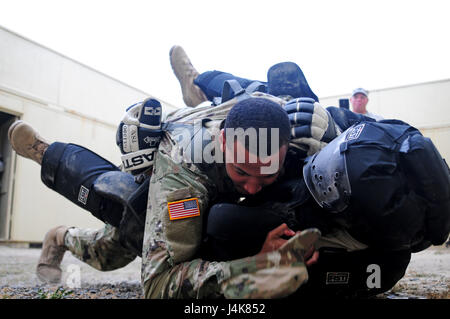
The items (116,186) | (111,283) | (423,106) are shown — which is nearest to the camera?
(116,186)

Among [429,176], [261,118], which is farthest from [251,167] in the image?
[429,176]

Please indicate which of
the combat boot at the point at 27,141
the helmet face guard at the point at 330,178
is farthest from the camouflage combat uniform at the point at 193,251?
the combat boot at the point at 27,141

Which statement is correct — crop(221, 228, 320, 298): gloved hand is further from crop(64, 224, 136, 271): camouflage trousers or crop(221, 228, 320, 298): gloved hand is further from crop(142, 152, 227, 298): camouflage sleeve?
crop(64, 224, 136, 271): camouflage trousers

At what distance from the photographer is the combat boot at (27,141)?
2139 millimetres

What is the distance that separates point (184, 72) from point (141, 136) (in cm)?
116

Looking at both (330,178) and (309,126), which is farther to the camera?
(309,126)

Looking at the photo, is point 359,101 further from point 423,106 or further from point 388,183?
point 388,183

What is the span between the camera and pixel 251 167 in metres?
1.26

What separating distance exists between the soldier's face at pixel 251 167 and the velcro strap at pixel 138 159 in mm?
429

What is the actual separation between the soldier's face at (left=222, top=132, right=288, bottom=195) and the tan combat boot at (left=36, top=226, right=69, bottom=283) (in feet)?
4.79

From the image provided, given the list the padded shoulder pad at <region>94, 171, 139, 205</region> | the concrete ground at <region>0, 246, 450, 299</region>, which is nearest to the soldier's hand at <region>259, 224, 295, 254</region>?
the padded shoulder pad at <region>94, 171, 139, 205</region>

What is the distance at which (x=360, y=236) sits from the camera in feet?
4.37

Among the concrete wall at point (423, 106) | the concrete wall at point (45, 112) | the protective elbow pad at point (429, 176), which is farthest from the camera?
the concrete wall at point (423, 106)

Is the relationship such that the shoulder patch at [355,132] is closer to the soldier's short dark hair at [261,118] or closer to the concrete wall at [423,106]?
the soldier's short dark hair at [261,118]
